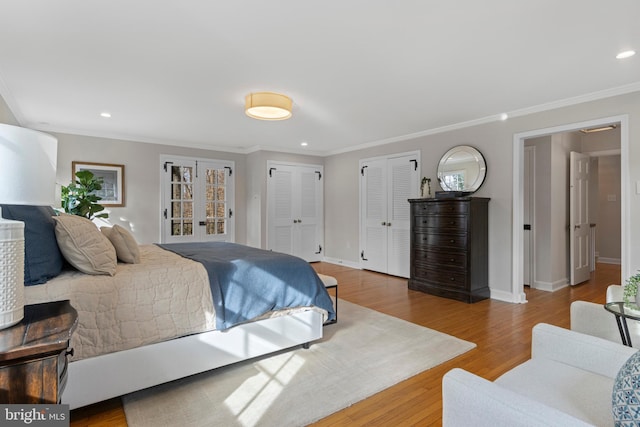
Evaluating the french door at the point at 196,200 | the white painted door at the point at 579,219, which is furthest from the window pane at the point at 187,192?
the white painted door at the point at 579,219

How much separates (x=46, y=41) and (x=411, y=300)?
14.2 feet

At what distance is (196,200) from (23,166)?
5.17 metres

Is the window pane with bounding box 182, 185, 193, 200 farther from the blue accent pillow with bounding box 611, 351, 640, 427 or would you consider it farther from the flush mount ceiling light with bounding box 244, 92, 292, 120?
the blue accent pillow with bounding box 611, 351, 640, 427

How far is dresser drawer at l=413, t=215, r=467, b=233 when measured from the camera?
4223mm

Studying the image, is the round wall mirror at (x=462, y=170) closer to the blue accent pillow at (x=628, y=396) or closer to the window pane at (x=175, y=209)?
the blue accent pillow at (x=628, y=396)

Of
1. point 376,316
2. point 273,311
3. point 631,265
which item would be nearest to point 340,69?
point 273,311

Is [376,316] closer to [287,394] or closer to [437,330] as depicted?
[437,330]

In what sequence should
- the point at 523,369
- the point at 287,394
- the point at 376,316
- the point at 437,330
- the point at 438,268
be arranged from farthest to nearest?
the point at 438,268 → the point at 376,316 → the point at 437,330 → the point at 287,394 → the point at 523,369

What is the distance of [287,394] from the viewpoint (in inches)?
81.7

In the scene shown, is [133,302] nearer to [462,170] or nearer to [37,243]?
[37,243]

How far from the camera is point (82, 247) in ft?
6.39

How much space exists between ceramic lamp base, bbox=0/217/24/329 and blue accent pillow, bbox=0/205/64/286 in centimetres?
76

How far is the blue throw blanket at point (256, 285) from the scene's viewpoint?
231 cm

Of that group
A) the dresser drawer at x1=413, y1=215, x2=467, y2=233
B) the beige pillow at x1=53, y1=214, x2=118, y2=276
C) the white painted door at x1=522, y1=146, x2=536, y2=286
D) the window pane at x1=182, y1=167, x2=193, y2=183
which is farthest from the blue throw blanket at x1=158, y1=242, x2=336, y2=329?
the white painted door at x1=522, y1=146, x2=536, y2=286
